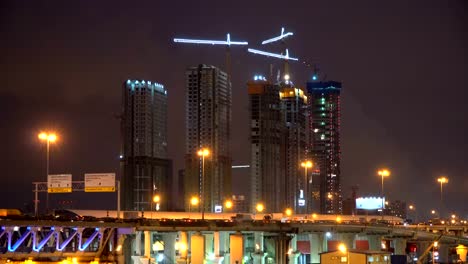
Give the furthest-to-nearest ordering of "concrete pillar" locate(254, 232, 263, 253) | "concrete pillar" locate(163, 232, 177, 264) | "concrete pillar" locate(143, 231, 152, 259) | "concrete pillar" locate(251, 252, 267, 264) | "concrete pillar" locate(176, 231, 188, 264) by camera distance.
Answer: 1. "concrete pillar" locate(254, 232, 263, 253)
2. "concrete pillar" locate(251, 252, 267, 264)
3. "concrete pillar" locate(163, 232, 177, 264)
4. "concrete pillar" locate(176, 231, 188, 264)
5. "concrete pillar" locate(143, 231, 152, 259)

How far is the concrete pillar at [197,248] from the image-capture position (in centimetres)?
7831

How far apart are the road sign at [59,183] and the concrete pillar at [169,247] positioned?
50.0ft

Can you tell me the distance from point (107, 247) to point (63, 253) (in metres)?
7.19

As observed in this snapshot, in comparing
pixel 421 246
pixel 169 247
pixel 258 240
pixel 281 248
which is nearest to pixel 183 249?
pixel 169 247

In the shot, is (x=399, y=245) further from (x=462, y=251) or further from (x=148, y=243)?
(x=148, y=243)

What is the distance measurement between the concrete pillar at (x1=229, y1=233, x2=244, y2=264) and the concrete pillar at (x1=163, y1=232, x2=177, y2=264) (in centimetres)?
670

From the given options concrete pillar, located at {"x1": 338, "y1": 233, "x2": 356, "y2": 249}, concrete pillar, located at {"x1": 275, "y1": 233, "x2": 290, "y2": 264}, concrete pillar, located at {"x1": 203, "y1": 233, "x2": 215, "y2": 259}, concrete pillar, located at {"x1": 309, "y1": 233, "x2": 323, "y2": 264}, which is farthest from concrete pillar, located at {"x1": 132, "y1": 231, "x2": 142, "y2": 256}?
concrete pillar, located at {"x1": 338, "y1": 233, "x2": 356, "y2": 249}

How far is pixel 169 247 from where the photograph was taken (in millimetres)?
83500

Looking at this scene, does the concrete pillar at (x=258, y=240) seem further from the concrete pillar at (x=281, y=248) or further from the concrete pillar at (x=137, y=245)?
the concrete pillar at (x=137, y=245)

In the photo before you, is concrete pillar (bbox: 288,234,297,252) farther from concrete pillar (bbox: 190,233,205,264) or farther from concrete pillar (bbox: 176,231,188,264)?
concrete pillar (bbox: 190,233,205,264)

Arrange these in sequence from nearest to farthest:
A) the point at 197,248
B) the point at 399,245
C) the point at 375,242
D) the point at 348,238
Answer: the point at 197,248
the point at 348,238
the point at 375,242
the point at 399,245

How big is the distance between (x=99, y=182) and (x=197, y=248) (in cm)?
1503

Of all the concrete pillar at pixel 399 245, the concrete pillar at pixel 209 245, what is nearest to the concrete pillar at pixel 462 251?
the concrete pillar at pixel 399 245

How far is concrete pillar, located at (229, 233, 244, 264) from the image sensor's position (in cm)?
8106
